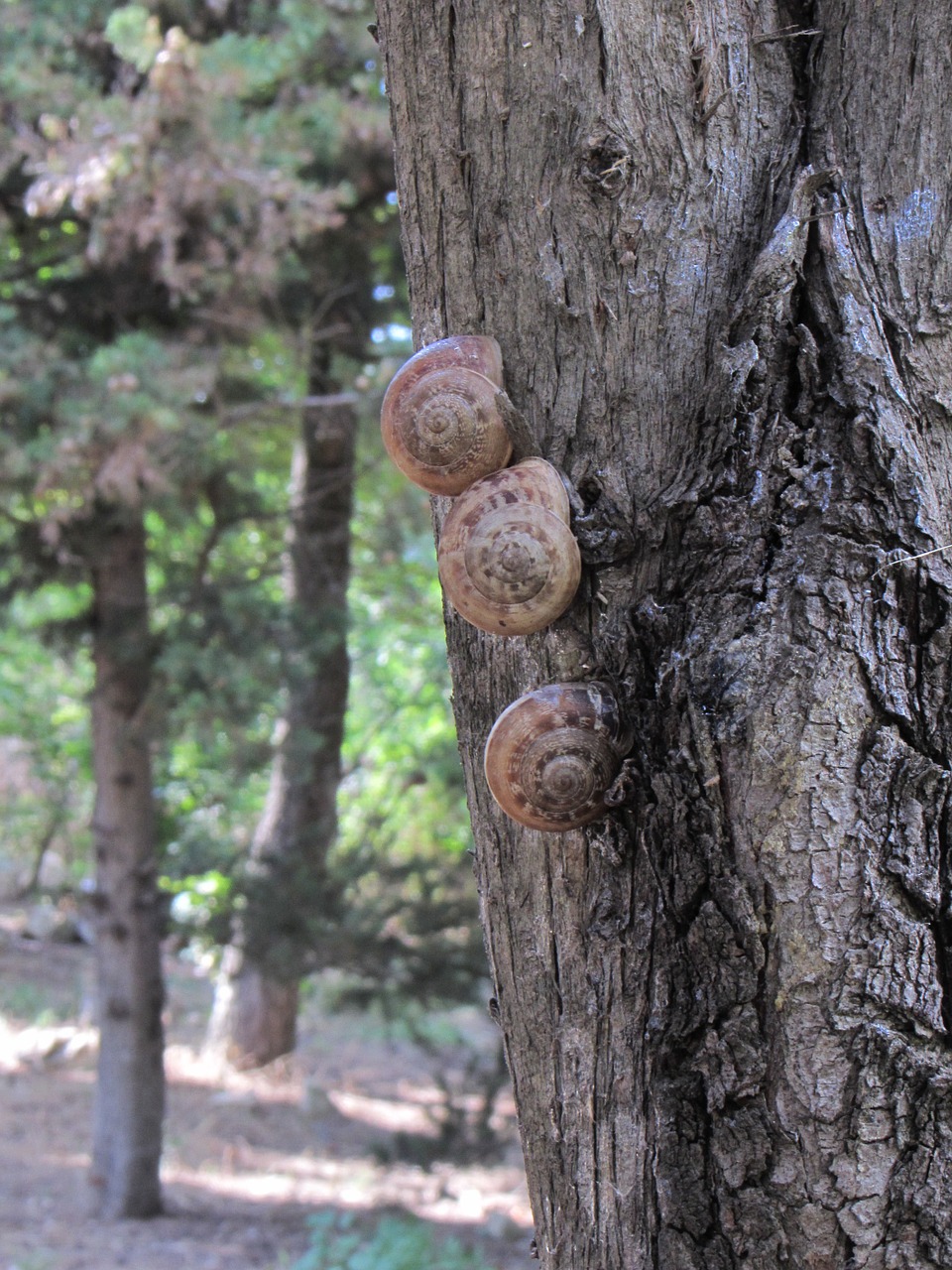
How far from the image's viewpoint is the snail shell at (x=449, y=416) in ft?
4.25

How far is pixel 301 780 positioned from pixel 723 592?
5.00 metres

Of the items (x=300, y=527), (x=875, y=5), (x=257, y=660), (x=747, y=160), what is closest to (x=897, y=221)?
(x=747, y=160)

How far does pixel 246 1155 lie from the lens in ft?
22.4

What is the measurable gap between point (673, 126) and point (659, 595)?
0.56 m

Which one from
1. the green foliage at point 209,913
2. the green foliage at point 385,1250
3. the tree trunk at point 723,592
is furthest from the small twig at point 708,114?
the green foliage at point 209,913

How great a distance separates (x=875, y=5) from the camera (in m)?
1.31

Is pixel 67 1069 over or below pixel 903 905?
below

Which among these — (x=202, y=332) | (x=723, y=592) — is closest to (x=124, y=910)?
(x=202, y=332)

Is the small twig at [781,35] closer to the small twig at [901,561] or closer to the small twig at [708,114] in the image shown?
the small twig at [708,114]

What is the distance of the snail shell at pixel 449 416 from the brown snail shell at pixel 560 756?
0.31 metres

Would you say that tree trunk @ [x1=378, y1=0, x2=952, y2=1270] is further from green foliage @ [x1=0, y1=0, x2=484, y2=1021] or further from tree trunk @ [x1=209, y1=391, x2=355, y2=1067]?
tree trunk @ [x1=209, y1=391, x2=355, y2=1067]

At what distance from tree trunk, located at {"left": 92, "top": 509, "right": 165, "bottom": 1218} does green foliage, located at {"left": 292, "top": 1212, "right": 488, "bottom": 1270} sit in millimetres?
1151

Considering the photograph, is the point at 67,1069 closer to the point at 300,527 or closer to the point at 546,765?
the point at 300,527

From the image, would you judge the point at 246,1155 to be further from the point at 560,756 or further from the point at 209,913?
the point at 560,756
